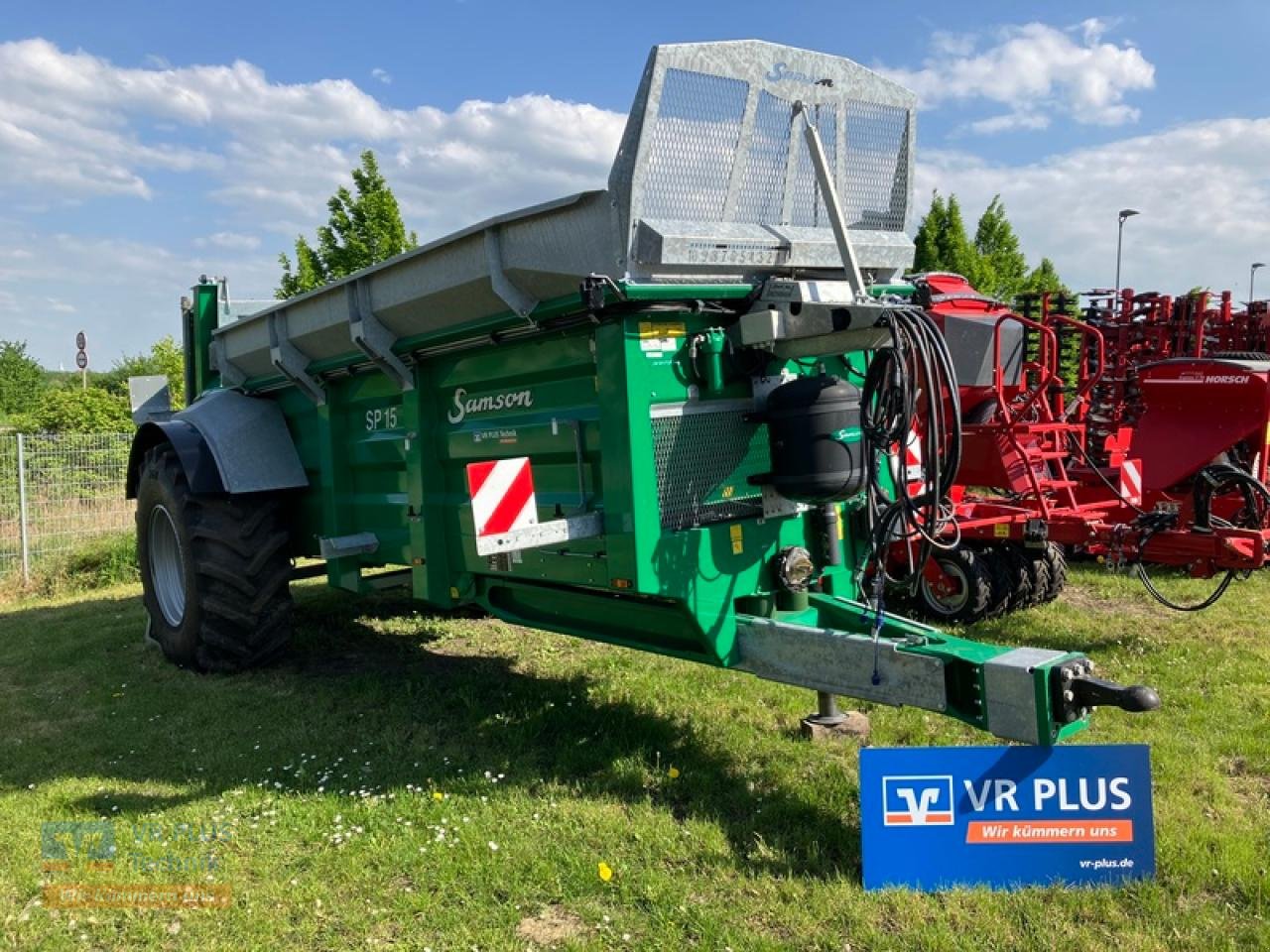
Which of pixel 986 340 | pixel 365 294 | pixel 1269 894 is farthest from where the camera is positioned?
pixel 986 340

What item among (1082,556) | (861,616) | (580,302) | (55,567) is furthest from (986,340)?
Result: (55,567)

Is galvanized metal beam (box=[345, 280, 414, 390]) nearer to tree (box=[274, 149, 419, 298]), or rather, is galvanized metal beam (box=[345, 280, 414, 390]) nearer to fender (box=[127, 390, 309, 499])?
fender (box=[127, 390, 309, 499])

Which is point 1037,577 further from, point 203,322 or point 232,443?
point 203,322

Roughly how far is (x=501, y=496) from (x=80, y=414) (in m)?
20.5

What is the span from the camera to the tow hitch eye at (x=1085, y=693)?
9.59 ft

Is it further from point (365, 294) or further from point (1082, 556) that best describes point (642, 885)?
point (1082, 556)

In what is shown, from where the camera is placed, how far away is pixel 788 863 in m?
3.23

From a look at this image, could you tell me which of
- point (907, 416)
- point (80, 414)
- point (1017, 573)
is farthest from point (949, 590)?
point (80, 414)

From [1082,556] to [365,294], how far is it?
7.05 m

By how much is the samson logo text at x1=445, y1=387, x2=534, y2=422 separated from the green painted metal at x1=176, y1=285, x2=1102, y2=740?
0.03ft

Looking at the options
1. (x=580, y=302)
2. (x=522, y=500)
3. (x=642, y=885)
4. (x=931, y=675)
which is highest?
(x=580, y=302)

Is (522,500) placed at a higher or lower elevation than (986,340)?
lower

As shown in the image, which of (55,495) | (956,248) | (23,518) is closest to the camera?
(23,518)

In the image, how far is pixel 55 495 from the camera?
10820mm
